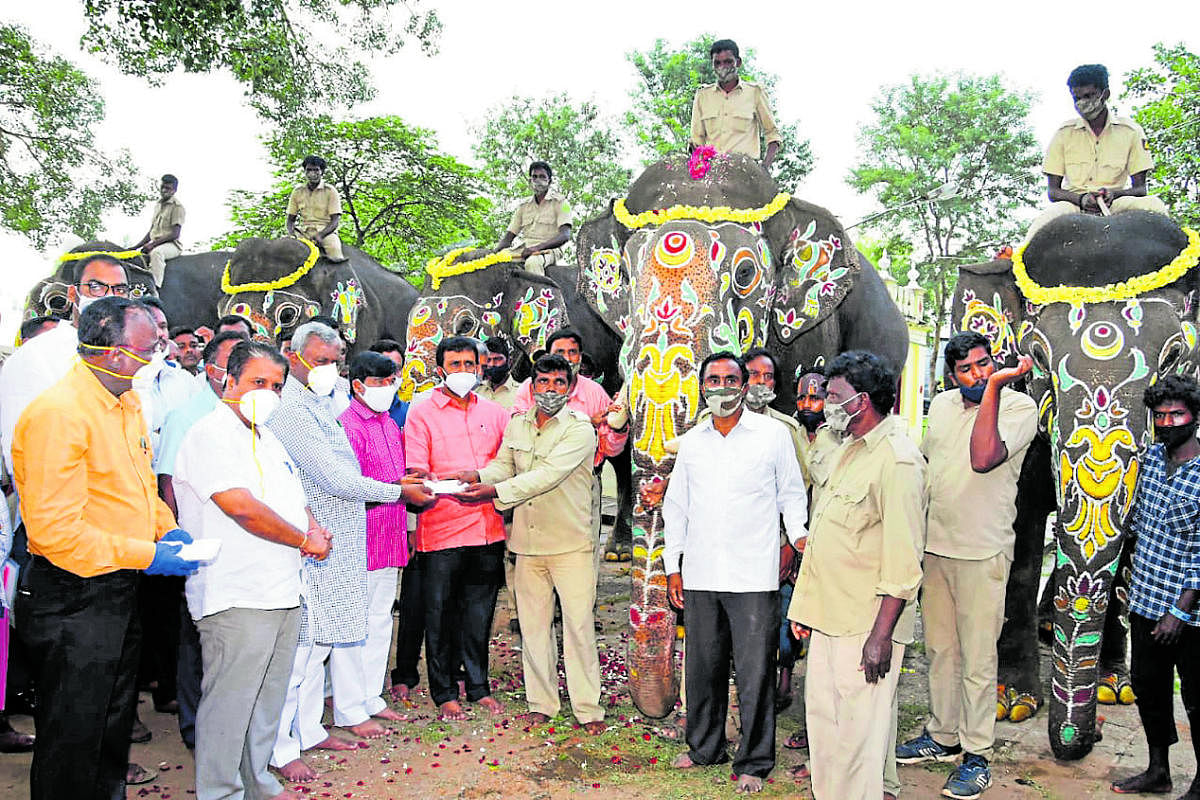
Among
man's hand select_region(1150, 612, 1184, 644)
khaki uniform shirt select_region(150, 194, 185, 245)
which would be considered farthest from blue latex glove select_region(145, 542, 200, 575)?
khaki uniform shirt select_region(150, 194, 185, 245)

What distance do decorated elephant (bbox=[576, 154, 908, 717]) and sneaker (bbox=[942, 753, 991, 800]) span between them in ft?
4.40

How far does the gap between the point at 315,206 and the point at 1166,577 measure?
31.0 ft

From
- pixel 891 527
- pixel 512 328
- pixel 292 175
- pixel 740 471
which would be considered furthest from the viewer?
pixel 292 175

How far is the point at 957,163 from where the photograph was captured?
92.7ft

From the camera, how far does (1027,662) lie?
18.0ft

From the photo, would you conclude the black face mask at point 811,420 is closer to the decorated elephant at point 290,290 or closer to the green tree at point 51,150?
the decorated elephant at point 290,290

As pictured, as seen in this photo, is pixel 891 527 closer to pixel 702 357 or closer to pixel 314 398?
pixel 702 357

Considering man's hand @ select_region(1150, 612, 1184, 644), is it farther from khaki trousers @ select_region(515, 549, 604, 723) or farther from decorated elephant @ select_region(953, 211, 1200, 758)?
khaki trousers @ select_region(515, 549, 604, 723)

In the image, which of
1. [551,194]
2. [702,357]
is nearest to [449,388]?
[702,357]

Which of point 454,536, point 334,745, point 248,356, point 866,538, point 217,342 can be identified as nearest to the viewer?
point 866,538

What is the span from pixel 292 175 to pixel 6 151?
18.9ft

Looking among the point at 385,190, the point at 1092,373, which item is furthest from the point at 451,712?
the point at 385,190

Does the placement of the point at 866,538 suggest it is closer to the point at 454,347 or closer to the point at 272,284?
the point at 454,347

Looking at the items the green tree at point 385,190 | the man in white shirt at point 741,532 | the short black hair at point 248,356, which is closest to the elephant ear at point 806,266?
the man in white shirt at point 741,532
